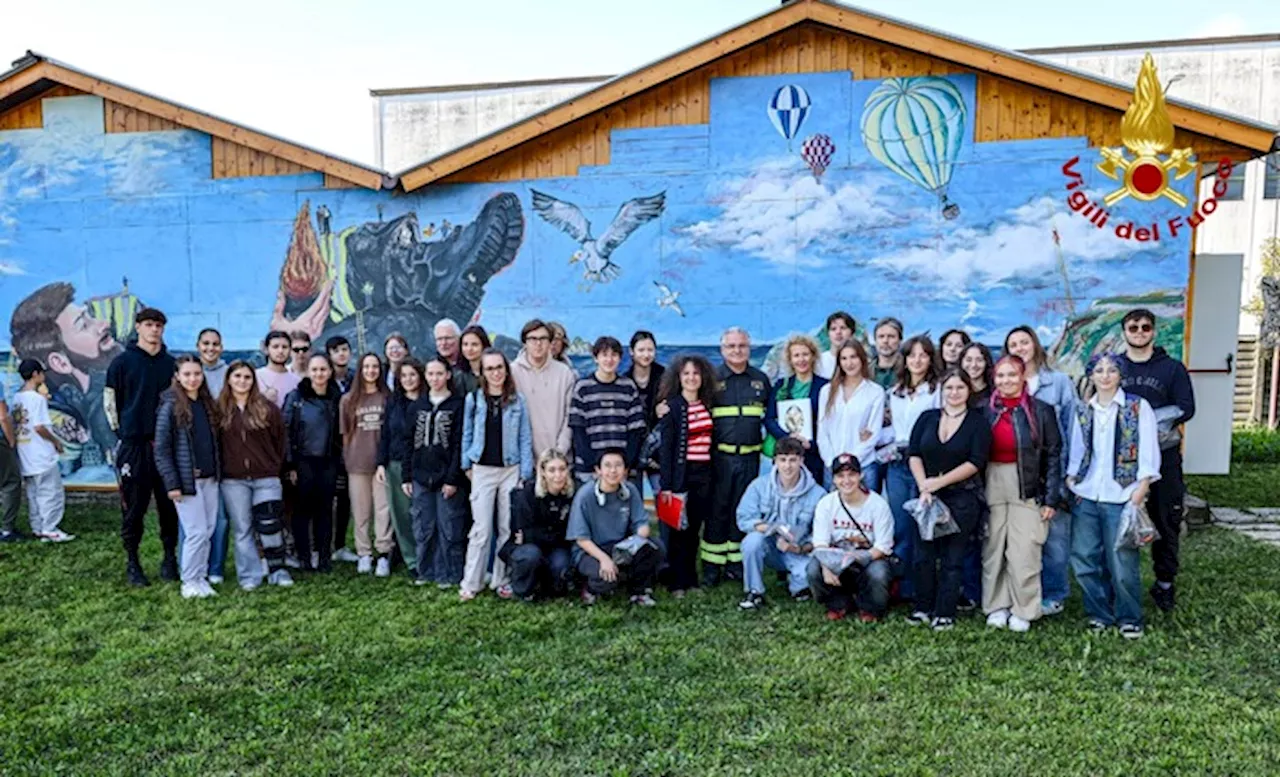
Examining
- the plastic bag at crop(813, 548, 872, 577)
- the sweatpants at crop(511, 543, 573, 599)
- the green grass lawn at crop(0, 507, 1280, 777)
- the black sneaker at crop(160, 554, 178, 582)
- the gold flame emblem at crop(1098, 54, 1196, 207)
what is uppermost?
the gold flame emblem at crop(1098, 54, 1196, 207)

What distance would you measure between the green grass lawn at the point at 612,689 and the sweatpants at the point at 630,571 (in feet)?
0.75

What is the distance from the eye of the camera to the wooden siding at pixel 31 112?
1010 centimetres

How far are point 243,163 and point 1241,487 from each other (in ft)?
41.8

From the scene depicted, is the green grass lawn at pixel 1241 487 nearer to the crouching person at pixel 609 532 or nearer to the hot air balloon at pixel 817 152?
the hot air balloon at pixel 817 152

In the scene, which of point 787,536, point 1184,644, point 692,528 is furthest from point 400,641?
point 1184,644

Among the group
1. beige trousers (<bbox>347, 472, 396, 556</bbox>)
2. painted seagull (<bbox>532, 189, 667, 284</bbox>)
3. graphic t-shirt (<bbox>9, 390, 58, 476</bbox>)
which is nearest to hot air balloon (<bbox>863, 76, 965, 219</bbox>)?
painted seagull (<bbox>532, 189, 667, 284</bbox>)

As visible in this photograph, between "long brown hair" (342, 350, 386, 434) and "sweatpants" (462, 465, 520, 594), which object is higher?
"long brown hair" (342, 350, 386, 434)

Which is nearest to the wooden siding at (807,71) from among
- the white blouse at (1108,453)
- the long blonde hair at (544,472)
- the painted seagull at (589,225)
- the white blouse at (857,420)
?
the painted seagull at (589,225)

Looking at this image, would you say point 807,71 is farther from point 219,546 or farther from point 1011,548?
point 219,546

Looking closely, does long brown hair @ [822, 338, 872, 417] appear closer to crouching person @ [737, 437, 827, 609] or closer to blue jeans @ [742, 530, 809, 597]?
crouching person @ [737, 437, 827, 609]

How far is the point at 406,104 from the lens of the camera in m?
17.4

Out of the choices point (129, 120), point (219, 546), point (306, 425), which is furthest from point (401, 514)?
point (129, 120)

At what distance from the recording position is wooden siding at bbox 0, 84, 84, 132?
33.1 feet

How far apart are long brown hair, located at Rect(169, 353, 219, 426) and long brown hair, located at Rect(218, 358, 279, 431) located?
6 cm
